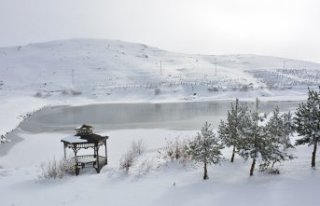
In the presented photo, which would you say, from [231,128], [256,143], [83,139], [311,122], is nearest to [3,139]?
[83,139]

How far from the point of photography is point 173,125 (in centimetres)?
3988

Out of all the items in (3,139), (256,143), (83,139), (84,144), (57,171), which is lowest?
Result: (3,139)

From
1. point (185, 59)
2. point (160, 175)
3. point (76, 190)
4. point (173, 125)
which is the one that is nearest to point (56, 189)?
point (76, 190)

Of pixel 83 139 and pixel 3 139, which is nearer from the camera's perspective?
pixel 83 139

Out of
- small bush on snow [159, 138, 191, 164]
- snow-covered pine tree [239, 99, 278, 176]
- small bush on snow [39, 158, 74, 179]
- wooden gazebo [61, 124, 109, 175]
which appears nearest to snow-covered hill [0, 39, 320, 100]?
small bush on snow [159, 138, 191, 164]

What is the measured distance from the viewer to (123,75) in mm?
140250

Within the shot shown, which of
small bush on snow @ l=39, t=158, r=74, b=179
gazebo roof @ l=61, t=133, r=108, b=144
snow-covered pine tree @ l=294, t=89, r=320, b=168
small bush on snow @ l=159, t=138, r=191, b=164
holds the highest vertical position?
snow-covered pine tree @ l=294, t=89, r=320, b=168

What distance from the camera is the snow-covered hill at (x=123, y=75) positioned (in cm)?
10294

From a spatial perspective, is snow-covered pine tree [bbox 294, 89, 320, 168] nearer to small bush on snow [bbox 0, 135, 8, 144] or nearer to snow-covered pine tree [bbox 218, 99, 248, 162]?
snow-covered pine tree [bbox 218, 99, 248, 162]

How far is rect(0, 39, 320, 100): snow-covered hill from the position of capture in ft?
338

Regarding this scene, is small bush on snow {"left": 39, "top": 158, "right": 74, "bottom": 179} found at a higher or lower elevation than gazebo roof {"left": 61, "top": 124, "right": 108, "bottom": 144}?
lower

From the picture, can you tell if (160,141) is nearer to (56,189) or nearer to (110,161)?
(110,161)

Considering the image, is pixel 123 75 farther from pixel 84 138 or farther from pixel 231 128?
pixel 231 128

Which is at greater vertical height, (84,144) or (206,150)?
(206,150)
